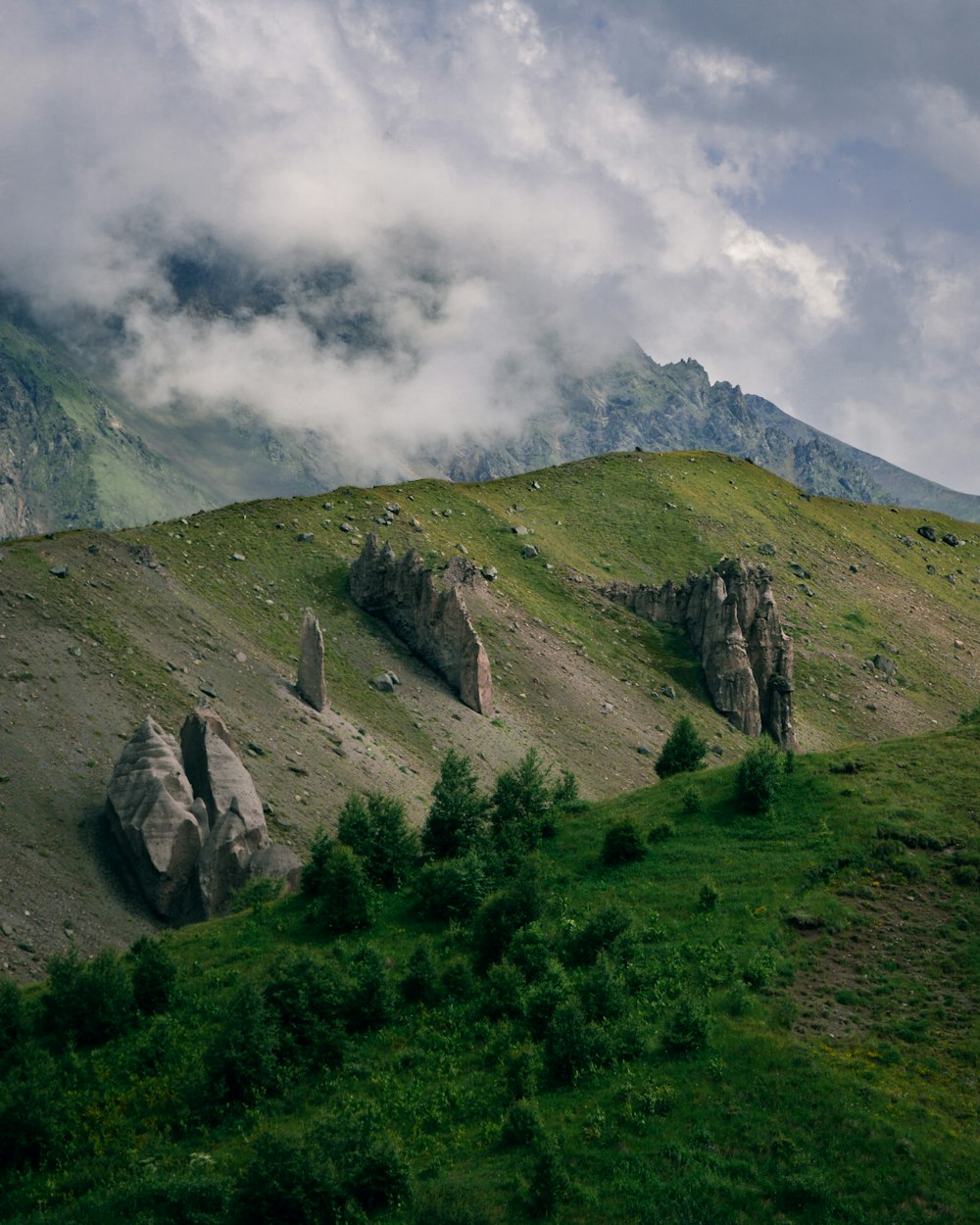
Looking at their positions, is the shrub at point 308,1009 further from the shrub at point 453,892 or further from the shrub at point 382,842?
the shrub at point 382,842

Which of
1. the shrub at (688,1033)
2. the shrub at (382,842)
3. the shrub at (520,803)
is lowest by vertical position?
the shrub at (688,1033)

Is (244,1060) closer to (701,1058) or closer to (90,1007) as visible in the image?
(90,1007)

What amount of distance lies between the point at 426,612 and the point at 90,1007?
5857 centimetres

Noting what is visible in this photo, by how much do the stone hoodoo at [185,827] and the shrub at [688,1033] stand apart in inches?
1119

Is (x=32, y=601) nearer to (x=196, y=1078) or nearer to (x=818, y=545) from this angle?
(x=196, y=1078)

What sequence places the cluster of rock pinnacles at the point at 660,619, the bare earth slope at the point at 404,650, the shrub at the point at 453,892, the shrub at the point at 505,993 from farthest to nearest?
the cluster of rock pinnacles at the point at 660,619 < the bare earth slope at the point at 404,650 < the shrub at the point at 453,892 < the shrub at the point at 505,993

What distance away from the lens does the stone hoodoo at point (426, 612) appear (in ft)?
303

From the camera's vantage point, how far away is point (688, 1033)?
3394 centimetres

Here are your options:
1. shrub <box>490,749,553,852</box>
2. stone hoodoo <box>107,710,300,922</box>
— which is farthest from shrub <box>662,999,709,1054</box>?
stone hoodoo <box>107,710,300,922</box>

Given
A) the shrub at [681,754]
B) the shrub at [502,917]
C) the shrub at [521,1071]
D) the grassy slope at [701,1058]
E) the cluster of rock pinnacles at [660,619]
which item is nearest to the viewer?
the grassy slope at [701,1058]

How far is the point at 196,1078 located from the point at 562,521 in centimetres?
10311

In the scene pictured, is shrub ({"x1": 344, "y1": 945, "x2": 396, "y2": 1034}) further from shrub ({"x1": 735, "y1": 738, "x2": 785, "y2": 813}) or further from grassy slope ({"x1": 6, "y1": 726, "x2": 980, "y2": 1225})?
shrub ({"x1": 735, "y1": 738, "x2": 785, "y2": 813})

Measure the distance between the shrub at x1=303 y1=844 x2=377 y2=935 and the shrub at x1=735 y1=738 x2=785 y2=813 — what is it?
1758 cm

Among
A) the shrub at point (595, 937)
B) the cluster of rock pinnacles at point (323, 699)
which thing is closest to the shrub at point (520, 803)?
the shrub at point (595, 937)
